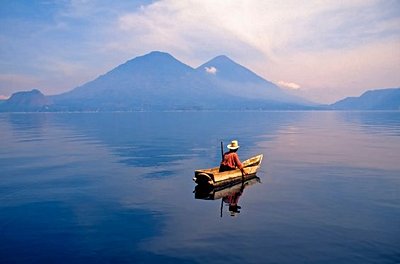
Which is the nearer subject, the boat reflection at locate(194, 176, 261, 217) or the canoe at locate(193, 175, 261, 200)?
the boat reflection at locate(194, 176, 261, 217)

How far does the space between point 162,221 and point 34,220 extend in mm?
6161

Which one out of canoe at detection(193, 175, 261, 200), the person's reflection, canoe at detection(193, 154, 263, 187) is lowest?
the person's reflection

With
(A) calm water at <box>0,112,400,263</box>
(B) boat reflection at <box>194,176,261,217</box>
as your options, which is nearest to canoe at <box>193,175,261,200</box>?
(B) boat reflection at <box>194,176,261,217</box>

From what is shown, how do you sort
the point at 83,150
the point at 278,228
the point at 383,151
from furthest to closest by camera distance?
1. the point at 83,150
2. the point at 383,151
3. the point at 278,228

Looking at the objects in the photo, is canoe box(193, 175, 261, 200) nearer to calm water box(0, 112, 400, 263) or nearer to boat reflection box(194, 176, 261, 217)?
boat reflection box(194, 176, 261, 217)

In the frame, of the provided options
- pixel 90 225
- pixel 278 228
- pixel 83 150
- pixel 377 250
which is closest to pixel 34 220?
pixel 90 225

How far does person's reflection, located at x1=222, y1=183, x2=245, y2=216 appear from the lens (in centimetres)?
1870

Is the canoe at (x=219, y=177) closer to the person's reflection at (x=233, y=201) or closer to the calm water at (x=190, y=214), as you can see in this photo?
the calm water at (x=190, y=214)

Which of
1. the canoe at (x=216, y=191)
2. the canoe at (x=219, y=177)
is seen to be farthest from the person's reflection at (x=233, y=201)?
the canoe at (x=219, y=177)

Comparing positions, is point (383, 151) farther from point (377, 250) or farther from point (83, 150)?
point (83, 150)

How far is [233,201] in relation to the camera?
2053 cm

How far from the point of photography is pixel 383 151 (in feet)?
129

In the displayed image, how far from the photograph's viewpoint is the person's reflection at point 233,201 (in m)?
18.7

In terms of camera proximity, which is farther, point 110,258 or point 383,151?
point 383,151
